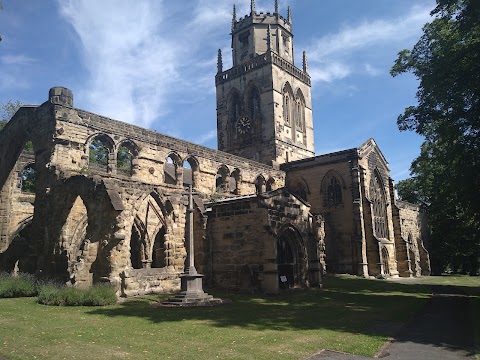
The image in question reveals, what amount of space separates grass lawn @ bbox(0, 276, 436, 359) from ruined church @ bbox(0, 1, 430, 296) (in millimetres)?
2724

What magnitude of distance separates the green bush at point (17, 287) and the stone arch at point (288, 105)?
109 feet

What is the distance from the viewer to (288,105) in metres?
45.3

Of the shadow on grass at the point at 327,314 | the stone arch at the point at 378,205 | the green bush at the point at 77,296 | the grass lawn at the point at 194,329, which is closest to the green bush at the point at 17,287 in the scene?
the grass lawn at the point at 194,329

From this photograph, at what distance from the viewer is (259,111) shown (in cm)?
4294

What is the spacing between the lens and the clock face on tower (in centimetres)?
4400

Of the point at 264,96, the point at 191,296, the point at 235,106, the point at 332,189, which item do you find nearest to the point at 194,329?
the point at 191,296

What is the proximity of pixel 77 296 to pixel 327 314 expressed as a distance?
24.8ft

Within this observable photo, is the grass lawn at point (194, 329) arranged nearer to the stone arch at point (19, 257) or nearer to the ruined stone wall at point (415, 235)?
the stone arch at point (19, 257)

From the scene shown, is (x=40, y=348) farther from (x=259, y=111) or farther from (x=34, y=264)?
(x=259, y=111)

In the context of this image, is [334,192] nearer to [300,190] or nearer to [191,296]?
[300,190]

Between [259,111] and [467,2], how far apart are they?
2921 cm

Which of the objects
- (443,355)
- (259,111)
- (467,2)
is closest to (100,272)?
(443,355)

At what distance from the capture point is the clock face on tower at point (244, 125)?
Answer: 144 ft

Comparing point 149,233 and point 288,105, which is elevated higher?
point 288,105
